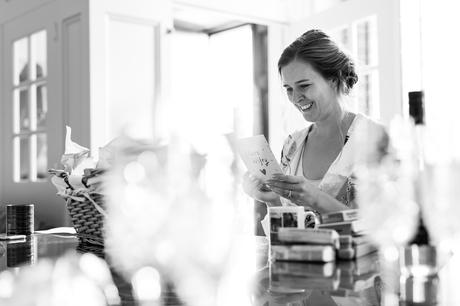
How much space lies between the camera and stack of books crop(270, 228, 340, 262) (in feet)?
3.59

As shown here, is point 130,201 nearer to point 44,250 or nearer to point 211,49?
point 44,250

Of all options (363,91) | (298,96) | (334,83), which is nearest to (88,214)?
(298,96)

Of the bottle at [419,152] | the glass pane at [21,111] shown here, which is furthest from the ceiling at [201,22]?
the bottle at [419,152]

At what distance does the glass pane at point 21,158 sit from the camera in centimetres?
385

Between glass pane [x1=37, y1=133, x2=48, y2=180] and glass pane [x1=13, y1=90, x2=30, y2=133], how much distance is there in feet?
0.59

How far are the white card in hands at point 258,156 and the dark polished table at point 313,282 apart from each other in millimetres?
775

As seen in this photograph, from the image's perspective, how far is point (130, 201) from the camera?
1096mm

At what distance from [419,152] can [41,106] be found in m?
3.19

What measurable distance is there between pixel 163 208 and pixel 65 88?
263cm

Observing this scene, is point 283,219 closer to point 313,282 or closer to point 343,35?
point 313,282

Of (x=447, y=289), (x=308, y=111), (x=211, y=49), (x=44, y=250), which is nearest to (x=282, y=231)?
(x=447, y=289)

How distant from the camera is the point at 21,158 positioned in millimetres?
3906

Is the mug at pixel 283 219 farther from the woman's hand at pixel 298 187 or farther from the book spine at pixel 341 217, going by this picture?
the woman's hand at pixel 298 187

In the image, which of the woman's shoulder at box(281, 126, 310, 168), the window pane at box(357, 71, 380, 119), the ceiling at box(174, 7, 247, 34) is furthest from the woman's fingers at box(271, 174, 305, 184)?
the ceiling at box(174, 7, 247, 34)
